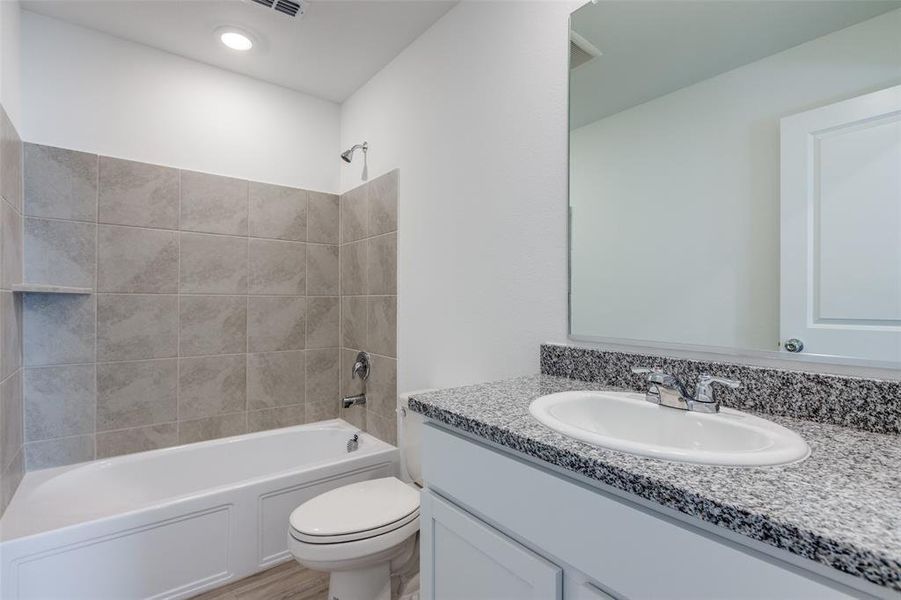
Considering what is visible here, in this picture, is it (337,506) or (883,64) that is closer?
(883,64)

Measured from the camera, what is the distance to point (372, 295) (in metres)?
2.45

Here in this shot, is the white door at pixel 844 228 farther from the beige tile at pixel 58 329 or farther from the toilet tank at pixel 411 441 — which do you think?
the beige tile at pixel 58 329

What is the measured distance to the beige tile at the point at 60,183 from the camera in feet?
6.28

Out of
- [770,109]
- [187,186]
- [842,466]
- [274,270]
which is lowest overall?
[842,466]

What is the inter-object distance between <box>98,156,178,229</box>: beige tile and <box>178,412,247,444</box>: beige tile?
1035 mm

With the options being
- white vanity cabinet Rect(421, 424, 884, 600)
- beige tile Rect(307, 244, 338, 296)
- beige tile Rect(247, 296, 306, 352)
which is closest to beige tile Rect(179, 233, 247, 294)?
beige tile Rect(247, 296, 306, 352)

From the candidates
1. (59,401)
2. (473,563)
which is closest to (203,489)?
(59,401)

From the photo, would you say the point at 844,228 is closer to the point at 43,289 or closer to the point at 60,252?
the point at 43,289

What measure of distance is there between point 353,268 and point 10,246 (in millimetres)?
1461

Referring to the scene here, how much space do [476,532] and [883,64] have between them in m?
1.21

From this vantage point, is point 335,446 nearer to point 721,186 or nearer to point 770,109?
point 721,186

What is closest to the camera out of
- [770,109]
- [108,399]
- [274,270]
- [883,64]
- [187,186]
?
[883,64]

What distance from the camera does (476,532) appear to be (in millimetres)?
892

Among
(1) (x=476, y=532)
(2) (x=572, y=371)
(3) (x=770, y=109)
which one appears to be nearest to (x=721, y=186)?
(3) (x=770, y=109)
